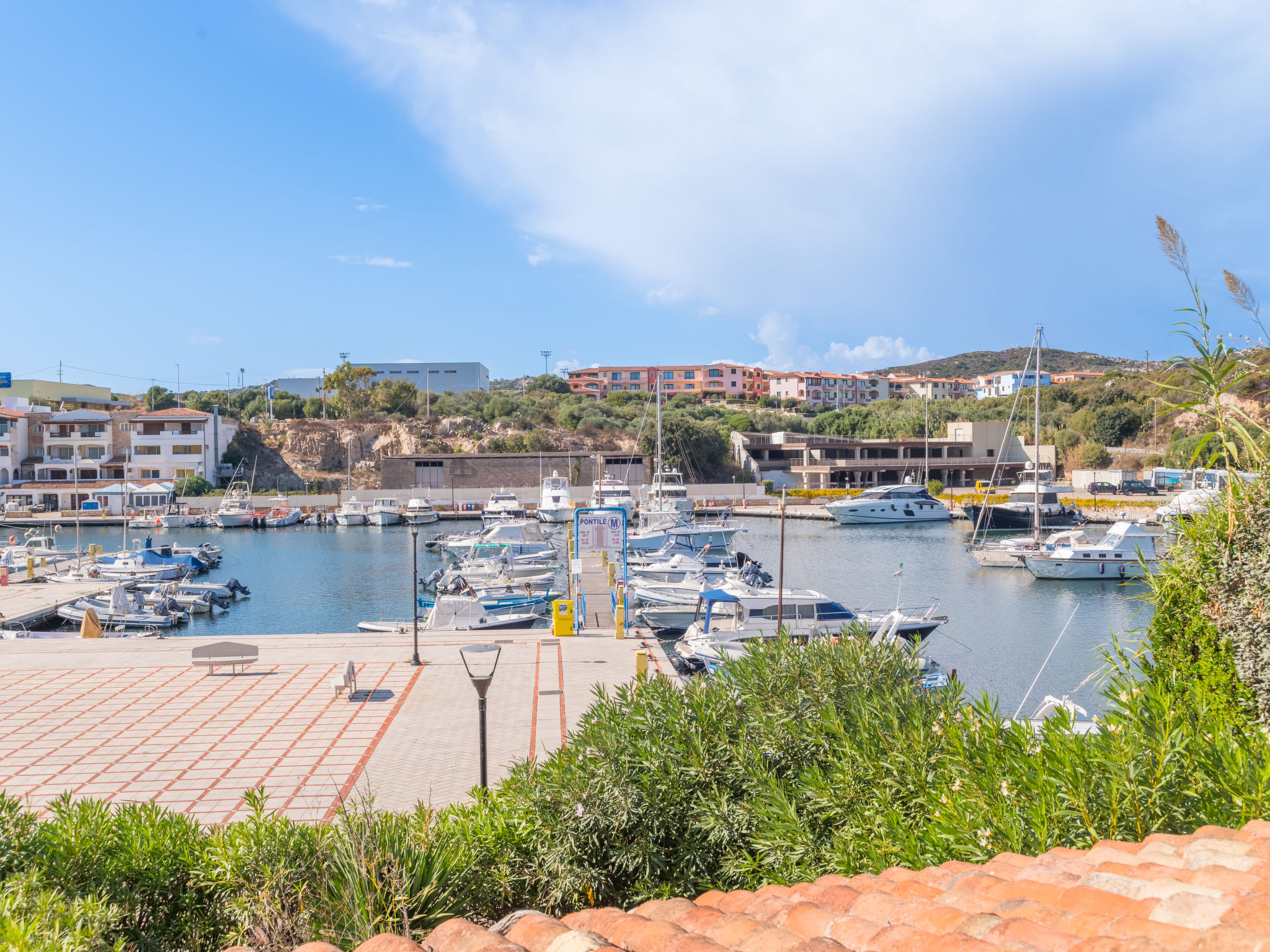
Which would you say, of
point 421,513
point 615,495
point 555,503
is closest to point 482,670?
point 615,495

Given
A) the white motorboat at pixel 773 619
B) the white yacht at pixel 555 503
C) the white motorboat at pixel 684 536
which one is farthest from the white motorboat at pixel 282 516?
the white motorboat at pixel 773 619

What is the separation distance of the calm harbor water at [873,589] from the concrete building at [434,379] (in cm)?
6578

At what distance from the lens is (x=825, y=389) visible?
379 ft

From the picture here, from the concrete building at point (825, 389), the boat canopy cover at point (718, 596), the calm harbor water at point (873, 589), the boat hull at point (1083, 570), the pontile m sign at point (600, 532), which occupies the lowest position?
the calm harbor water at point (873, 589)

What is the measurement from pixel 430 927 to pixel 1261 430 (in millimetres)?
5772

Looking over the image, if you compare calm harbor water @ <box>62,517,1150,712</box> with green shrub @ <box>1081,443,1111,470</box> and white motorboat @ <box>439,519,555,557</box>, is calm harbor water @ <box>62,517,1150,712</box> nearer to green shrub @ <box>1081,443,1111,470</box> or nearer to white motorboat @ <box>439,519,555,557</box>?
white motorboat @ <box>439,519,555,557</box>

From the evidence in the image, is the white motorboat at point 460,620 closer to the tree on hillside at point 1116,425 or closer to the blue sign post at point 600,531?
the blue sign post at point 600,531

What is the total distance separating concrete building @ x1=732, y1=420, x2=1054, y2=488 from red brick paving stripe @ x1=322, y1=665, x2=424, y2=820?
2519 inches

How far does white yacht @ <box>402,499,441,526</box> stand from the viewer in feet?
193

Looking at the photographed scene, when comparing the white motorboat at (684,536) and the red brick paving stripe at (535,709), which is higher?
the white motorboat at (684,536)

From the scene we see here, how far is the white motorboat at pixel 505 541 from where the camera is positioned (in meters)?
36.5

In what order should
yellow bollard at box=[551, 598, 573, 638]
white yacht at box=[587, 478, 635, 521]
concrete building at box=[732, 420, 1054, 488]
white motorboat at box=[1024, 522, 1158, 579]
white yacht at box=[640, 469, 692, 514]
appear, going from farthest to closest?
1. concrete building at box=[732, 420, 1054, 488]
2. white yacht at box=[587, 478, 635, 521]
3. white yacht at box=[640, 469, 692, 514]
4. white motorboat at box=[1024, 522, 1158, 579]
5. yellow bollard at box=[551, 598, 573, 638]

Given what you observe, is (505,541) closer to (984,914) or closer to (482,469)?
(482,469)

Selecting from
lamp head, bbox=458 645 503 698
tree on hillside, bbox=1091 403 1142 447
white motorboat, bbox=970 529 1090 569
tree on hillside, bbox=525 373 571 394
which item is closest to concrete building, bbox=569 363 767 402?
tree on hillside, bbox=525 373 571 394
